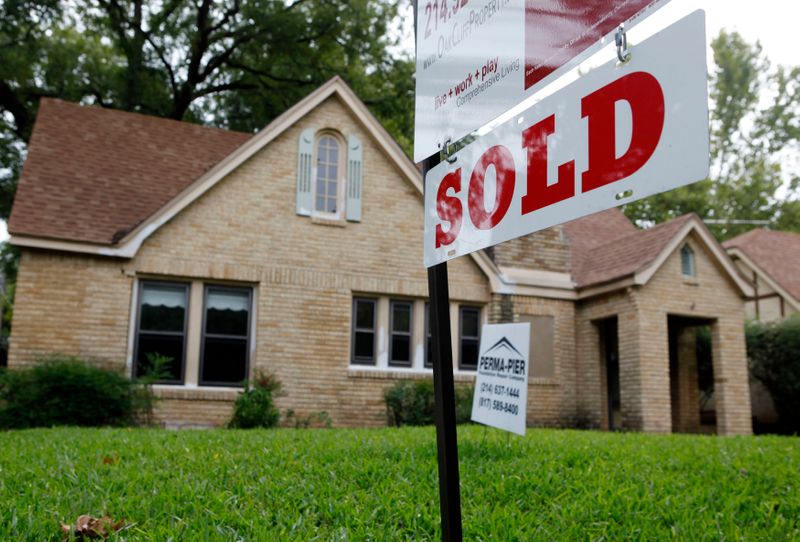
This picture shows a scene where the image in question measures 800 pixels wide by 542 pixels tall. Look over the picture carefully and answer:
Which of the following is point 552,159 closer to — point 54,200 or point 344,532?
point 344,532

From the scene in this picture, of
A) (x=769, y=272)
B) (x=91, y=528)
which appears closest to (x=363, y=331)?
(x=91, y=528)

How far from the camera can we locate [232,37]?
26.9 metres

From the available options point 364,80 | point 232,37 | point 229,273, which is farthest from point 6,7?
point 229,273

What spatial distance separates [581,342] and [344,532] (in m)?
14.1

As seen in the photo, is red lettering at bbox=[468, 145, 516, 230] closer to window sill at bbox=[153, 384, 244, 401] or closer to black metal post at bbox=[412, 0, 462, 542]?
black metal post at bbox=[412, 0, 462, 542]

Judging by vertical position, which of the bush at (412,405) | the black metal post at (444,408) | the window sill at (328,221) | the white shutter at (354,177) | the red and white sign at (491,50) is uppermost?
the white shutter at (354,177)

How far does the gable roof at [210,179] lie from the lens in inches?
529

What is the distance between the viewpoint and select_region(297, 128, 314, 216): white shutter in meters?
15.5

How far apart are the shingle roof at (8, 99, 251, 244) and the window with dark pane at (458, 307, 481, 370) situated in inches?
273

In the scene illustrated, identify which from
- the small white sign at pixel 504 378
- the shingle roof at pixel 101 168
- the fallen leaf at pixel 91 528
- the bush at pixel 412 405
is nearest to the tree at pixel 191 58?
the shingle roof at pixel 101 168

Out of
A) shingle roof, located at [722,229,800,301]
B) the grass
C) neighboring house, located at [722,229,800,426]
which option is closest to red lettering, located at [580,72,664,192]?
the grass

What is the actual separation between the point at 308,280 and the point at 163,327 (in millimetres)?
3019

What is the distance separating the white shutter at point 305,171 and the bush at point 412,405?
4.18m

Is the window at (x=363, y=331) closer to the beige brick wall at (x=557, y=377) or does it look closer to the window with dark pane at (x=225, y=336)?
the window with dark pane at (x=225, y=336)
